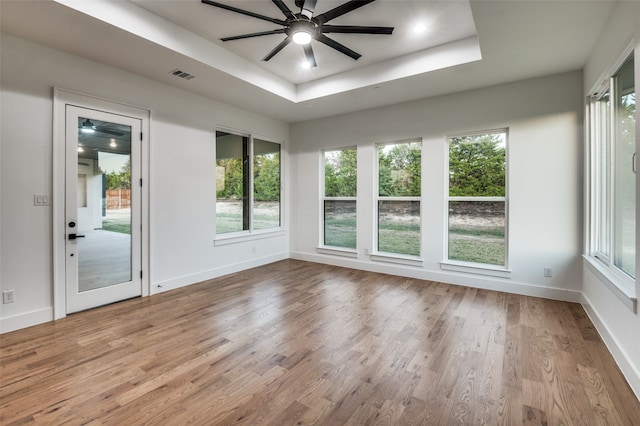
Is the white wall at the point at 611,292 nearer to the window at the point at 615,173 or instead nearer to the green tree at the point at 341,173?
the window at the point at 615,173

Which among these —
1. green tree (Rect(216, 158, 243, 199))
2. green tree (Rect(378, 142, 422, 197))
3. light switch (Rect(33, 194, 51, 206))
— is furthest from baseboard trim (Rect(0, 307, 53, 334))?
green tree (Rect(378, 142, 422, 197))

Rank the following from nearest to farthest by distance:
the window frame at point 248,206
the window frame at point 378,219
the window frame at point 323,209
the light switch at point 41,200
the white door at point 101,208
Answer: the light switch at point 41,200, the white door at point 101,208, the window frame at point 378,219, the window frame at point 248,206, the window frame at point 323,209

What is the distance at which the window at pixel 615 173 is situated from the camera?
236cm

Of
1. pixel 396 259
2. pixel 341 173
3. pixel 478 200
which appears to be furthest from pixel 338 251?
pixel 478 200

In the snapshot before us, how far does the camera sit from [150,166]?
3.93m

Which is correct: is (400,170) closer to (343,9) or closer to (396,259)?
(396,259)

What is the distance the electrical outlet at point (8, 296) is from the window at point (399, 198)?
4736 mm

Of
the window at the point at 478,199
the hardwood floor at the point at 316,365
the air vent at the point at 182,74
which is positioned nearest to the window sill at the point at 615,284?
the hardwood floor at the point at 316,365

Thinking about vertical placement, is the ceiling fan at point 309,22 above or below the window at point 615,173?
above

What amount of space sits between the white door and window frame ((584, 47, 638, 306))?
16.3ft

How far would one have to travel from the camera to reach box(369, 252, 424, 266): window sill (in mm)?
4780

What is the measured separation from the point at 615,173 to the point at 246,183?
491cm

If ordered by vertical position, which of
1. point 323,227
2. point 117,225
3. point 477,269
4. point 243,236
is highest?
point 117,225

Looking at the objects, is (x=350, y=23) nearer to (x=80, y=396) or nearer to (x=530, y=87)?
(x=530, y=87)
